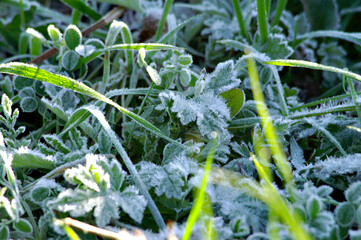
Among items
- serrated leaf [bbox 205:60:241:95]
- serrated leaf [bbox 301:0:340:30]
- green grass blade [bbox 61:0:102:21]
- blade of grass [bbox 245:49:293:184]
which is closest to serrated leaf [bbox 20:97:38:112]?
green grass blade [bbox 61:0:102:21]

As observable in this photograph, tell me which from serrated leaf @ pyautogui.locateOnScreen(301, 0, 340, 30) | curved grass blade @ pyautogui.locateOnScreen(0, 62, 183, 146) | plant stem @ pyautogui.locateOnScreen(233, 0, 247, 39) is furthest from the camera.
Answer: serrated leaf @ pyautogui.locateOnScreen(301, 0, 340, 30)

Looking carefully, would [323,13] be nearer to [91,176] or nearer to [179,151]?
[179,151]

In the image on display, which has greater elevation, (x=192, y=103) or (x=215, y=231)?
(x=192, y=103)

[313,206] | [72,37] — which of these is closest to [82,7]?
[72,37]

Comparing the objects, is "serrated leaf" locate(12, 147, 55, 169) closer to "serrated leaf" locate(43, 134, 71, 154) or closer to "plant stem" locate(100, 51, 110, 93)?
"serrated leaf" locate(43, 134, 71, 154)

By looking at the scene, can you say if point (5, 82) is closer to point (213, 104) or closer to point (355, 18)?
point (213, 104)

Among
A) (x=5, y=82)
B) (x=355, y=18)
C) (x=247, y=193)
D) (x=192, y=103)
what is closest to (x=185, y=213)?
(x=247, y=193)
